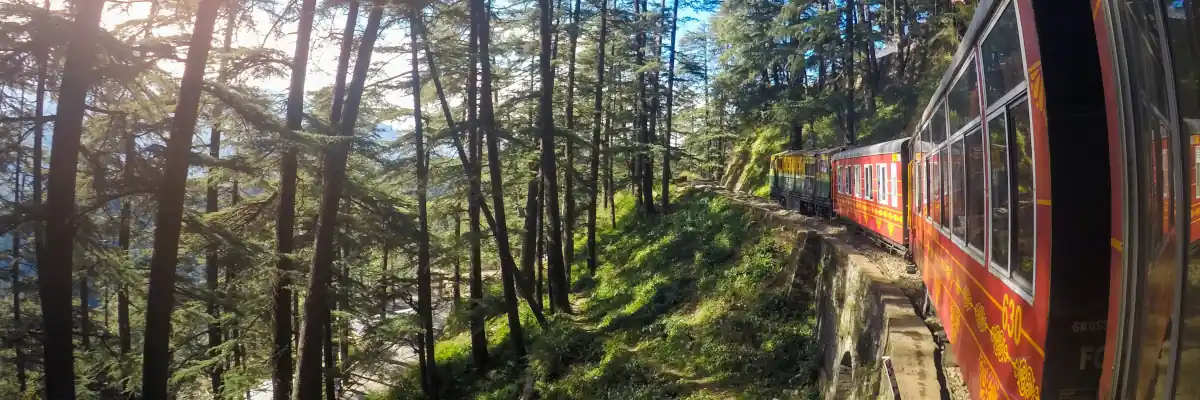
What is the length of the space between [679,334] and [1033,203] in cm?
1035

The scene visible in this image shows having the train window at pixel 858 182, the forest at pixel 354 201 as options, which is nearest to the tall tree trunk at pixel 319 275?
the forest at pixel 354 201

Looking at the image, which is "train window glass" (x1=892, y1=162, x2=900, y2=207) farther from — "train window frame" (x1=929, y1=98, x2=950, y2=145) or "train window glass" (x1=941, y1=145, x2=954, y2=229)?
"train window glass" (x1=941, y1=145, x2=954, y2=229)

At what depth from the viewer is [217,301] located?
861 centimetres

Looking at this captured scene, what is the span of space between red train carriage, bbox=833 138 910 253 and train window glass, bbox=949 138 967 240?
232 inches

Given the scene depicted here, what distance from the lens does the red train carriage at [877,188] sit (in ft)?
36.6

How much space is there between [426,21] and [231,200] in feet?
25.1

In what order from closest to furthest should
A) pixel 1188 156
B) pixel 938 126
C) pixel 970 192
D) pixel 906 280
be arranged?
pixel 1188 156
pixel 970 192
pixel 938 126
pixel 906 280

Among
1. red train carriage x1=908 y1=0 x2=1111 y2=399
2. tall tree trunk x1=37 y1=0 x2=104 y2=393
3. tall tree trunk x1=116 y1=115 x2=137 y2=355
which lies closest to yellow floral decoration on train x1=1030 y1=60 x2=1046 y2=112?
Answer: red train carriage x1=908 y1=0 x2=1111 y2=399

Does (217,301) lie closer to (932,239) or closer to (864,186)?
(932,239)

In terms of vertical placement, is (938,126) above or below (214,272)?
above

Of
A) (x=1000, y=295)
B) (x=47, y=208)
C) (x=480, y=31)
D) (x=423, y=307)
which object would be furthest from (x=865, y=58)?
(x=47, y=208)

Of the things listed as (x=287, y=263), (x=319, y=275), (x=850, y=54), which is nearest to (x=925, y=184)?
(x=319, y=275)

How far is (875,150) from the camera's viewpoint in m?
13.1

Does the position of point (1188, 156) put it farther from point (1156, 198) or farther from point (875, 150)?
point (875, 150)
